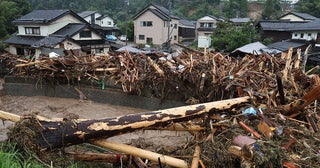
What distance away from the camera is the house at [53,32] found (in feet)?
64.4

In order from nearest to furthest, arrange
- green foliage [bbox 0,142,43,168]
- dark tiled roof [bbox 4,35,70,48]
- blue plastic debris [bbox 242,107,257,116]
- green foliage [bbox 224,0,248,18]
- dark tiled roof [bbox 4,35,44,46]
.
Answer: green foliage [bbox 0,142,43,168] → blue plastic debris [bbox 242,107,257,116] → dark tiled roof [bbox 4,35,70,48] → dark tiled roof [bbox 4,35,44,46] → green foliage [bbox 224,0,248,18]

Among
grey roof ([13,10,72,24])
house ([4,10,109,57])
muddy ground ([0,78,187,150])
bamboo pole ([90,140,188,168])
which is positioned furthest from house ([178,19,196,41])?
bamboo pole ([90,140,188,168])

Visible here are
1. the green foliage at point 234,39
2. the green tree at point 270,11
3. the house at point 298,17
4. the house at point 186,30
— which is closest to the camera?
the green foliage at point 234,39

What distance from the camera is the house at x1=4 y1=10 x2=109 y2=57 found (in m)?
19.6

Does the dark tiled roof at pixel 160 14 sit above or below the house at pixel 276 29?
above

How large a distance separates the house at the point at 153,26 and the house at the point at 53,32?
10.2m

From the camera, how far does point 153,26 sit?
1204 inches

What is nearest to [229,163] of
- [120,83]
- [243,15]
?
[120,83]

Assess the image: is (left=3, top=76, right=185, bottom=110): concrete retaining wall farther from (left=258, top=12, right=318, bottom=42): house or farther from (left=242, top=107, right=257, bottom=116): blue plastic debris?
(left=258, top=12, right=318, bottom=42): house

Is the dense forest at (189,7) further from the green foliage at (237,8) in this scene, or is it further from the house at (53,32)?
the house at (53,32)

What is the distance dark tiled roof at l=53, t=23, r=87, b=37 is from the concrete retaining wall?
35.0 feet

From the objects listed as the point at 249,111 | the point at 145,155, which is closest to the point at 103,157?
the point at 145,155

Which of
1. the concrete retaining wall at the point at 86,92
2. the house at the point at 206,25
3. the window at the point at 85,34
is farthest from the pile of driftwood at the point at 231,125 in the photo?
the house at the point at 206,25

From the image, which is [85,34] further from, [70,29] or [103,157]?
[103,157]
